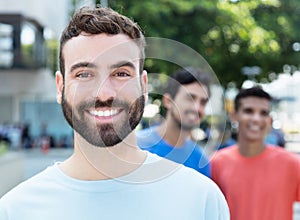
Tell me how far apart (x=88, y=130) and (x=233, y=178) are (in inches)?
86.6

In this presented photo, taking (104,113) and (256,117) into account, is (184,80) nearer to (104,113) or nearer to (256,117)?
(256,117)

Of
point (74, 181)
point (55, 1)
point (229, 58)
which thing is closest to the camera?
point (74, 181)

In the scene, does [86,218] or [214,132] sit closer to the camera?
[86,218]

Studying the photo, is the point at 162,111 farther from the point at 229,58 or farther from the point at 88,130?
the point at 229,58

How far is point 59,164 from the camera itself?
1.89 metres

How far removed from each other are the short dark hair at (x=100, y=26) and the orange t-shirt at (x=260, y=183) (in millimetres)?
2055

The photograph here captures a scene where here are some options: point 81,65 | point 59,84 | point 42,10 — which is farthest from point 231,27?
point 81,65

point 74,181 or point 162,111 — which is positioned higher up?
point 162,111

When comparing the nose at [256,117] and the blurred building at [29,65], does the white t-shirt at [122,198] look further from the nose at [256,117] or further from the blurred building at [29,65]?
the blurred building at [29,65]

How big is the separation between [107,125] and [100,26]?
25 centimetres

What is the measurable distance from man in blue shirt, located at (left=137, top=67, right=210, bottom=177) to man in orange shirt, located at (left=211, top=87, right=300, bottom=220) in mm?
262

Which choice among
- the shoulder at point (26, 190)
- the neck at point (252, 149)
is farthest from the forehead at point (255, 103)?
the shoulder at point (26, 190)

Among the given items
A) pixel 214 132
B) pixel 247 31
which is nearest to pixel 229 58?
pixel 247 31

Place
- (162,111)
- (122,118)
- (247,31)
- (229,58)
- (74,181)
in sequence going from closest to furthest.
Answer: (122,118) → (74,181) → (162,111) → (247,31) → (229,58)
